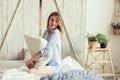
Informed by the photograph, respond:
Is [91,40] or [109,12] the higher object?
[109,12]

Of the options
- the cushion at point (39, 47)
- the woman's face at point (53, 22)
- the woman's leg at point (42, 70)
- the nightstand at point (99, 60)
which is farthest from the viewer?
the nightstand at point (99, 60)

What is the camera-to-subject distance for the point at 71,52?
5078mm

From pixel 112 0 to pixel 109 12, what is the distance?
24 cm

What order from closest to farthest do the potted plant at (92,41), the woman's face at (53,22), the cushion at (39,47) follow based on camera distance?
the cushion at (39,47), the woman's face at (53,22), the potted plant at (92,41)

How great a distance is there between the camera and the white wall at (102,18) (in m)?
5.61

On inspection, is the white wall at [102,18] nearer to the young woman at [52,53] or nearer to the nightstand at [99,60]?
the nightstand at [99,60]

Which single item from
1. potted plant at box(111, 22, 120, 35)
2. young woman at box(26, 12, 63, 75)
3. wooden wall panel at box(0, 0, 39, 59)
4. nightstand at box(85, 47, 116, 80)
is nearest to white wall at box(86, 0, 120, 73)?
potted plant at box(111, 22, 120, 35)

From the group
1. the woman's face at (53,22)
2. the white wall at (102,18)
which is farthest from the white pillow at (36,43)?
the white wall at (102,18)

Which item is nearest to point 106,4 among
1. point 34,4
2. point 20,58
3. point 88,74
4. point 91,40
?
point 91,40

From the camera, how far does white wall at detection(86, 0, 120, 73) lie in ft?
18.4

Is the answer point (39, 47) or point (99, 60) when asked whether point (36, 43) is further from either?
point (99, 60)

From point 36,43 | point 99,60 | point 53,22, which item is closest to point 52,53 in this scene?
point 36,43

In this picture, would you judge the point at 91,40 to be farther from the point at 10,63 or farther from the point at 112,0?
the point at 10,63

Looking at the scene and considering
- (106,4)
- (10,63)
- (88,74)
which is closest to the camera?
(88,74)
